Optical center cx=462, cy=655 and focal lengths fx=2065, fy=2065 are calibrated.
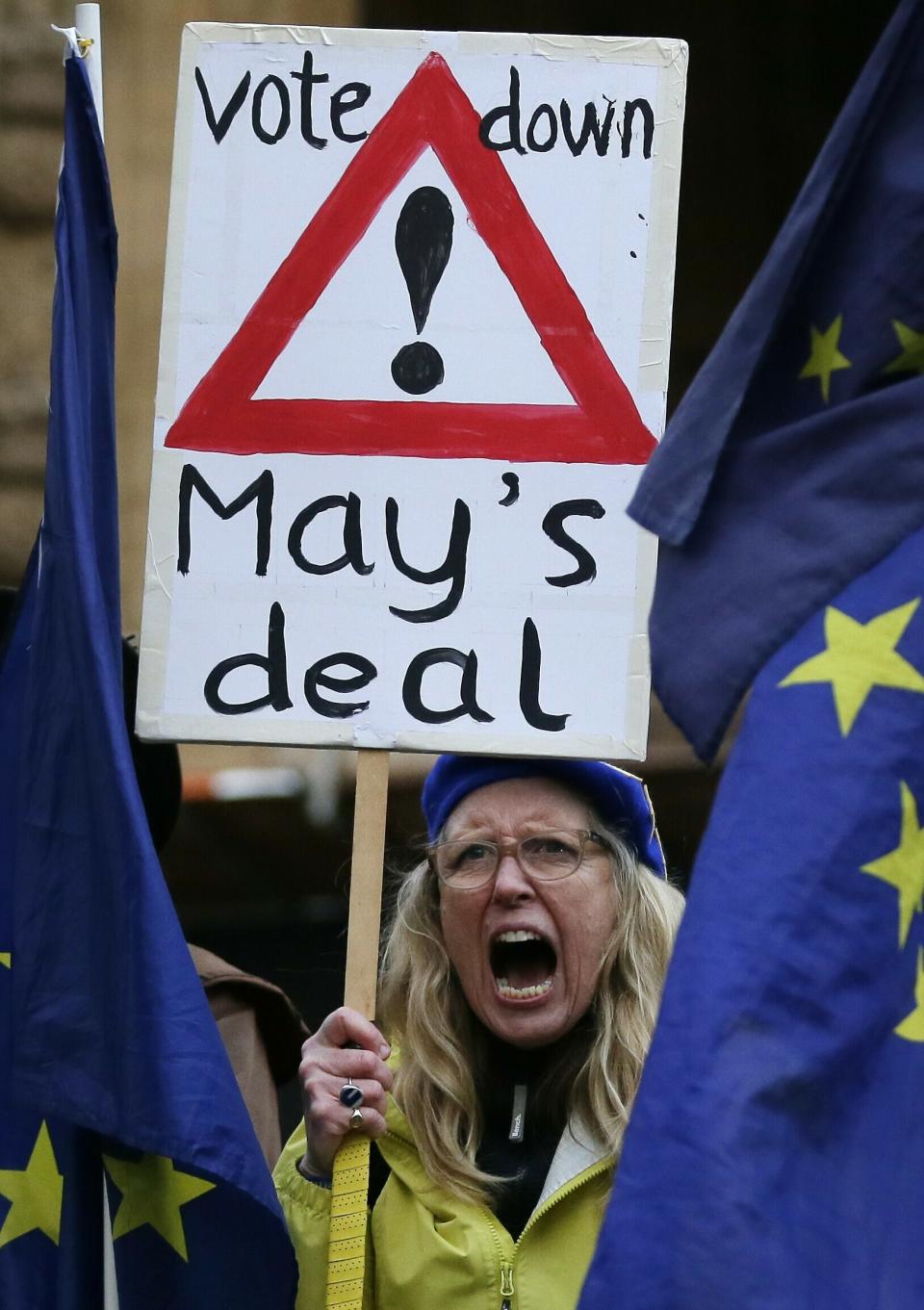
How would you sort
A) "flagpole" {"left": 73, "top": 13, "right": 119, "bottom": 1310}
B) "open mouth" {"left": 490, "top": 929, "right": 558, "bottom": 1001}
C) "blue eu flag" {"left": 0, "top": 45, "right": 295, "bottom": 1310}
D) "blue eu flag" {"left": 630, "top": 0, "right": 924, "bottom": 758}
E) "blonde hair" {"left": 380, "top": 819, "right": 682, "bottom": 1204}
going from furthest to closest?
"open mouth" {"left": 490, "top": 929, "right": 558, "bottom": 1001} → "blonde hair" {"left": 380, "top": 819, "right": 682, "bottom": 1204} → "flagpole" {"left": 73, "top": 13, "right": 119, "bottom": 1310} → "blue eu flag" {"left": 0, "top": 45, "right": 295, "bottom": 1310} → "blue eu flag" {"left": 630, "top": 0, "right": 924, "bottom": 758}

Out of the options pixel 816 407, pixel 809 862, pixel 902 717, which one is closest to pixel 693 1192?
pixel 809 862

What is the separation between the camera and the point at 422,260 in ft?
8.58

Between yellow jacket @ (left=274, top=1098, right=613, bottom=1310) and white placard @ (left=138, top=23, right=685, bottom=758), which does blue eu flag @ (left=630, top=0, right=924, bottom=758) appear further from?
yellow jacket @ (left=274, top=1098, right=613, bottom=1310)

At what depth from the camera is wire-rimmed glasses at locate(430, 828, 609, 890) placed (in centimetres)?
275

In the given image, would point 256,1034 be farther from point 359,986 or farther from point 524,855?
point 359,986

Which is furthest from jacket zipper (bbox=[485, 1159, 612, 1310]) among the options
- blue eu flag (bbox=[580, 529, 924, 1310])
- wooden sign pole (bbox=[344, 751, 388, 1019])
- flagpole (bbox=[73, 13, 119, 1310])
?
blue eu flag (bbox=[580, 529, 924, 1310])

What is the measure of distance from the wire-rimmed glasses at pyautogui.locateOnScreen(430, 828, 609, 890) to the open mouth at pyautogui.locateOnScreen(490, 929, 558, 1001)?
0.08 meters

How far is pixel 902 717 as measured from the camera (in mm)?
1752

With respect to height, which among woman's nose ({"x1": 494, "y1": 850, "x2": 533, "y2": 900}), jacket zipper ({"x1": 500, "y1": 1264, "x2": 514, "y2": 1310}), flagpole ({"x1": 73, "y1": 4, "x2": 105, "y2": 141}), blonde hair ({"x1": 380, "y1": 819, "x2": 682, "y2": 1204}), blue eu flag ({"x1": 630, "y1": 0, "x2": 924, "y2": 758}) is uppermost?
flagpole ({"x1": 73, "y1": 4, "x2": 105, "y2": 141})

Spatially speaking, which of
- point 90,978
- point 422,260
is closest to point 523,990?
point 90,978

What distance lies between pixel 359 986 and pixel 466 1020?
0.39 m

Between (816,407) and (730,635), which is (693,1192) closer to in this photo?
(730,635)

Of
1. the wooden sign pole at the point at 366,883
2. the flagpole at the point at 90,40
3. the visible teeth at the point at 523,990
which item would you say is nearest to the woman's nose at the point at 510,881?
the visible teeth at the point at 523,990

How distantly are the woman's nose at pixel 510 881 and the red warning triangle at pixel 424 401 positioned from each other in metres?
0.55
